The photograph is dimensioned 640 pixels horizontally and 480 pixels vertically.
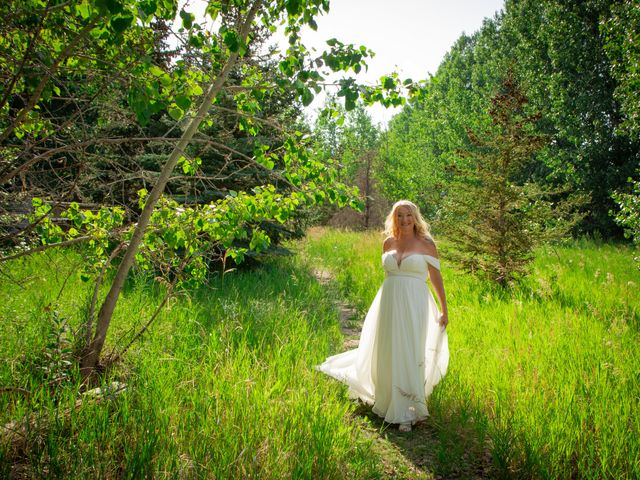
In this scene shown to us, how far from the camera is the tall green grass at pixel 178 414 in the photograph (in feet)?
8.52

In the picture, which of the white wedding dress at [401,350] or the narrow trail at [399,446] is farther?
the white wedding dress at [401,350]

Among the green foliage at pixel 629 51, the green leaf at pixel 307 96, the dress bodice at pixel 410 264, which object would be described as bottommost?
the dress bodice at pixel 410 264

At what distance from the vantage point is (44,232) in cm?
315

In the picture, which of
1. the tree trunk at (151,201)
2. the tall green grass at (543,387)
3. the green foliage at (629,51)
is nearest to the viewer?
the tall green grass at (543,387)

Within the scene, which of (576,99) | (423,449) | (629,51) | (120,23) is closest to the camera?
(120,23)

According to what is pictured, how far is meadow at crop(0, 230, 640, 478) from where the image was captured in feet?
8.93

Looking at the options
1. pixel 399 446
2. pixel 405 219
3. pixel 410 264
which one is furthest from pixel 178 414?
pixel 405 219

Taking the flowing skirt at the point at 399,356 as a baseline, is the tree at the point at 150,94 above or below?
above

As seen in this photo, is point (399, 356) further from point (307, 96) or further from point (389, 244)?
point (307, 96)

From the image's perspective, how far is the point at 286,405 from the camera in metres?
3.40

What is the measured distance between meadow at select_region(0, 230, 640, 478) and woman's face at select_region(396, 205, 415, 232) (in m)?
1.70

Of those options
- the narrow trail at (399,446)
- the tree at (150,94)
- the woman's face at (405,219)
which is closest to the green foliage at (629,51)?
the woman's face at (405,219)

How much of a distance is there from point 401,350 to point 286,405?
4.55 ft

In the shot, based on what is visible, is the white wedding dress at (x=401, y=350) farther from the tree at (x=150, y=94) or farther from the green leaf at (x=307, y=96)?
the green leaf at (x=307, y=96)
